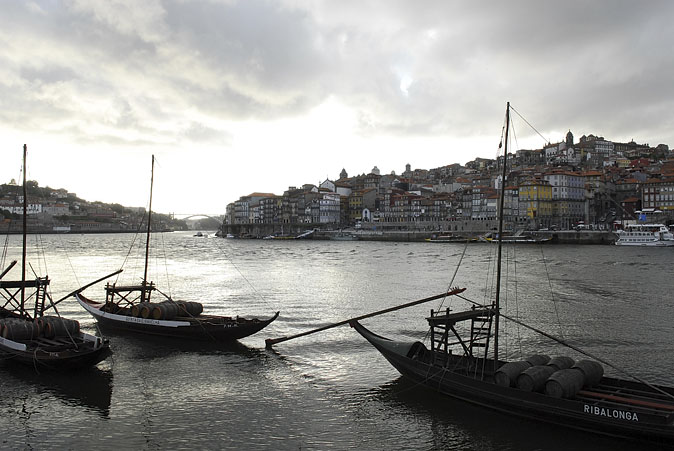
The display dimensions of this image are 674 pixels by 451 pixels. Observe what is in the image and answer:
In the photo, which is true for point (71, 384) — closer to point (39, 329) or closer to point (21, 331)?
point (39, 329)

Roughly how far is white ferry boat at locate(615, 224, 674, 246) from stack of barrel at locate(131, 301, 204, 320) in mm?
68315

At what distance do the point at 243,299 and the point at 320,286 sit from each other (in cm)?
643

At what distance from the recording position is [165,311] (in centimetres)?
1698

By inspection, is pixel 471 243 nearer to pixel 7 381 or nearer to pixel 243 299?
pixel 243 299

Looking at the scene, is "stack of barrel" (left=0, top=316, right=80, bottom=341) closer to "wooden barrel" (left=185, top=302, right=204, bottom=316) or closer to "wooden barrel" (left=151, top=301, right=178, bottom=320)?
"wooden barrel" (left=151, top=301, right=178, bottom=320)

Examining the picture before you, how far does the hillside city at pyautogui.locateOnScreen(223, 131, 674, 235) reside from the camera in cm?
9219

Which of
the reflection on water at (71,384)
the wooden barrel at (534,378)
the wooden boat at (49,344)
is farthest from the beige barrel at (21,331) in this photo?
the wooden barrel at (534,378)

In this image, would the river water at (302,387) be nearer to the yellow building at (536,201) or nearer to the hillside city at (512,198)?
the hillside city at (512,198)

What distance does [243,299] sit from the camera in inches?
1046

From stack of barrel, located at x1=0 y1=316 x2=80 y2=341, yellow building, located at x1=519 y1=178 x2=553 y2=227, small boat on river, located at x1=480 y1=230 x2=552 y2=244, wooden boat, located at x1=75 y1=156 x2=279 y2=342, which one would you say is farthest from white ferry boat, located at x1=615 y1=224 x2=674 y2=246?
stack of barrel, located at x1=0 y1=316 x2=80 y2=341

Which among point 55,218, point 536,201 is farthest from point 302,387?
point 55,218

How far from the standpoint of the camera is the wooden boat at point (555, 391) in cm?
883

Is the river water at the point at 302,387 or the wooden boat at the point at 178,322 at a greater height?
the wooden boat at the point at 178,322

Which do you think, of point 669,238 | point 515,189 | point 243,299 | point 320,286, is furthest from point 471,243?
point 243,299
